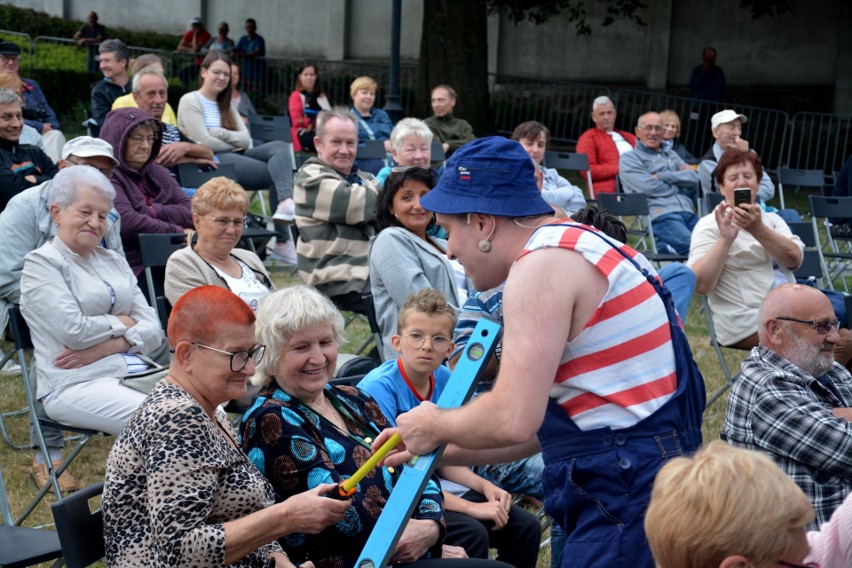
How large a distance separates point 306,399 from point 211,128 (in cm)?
592

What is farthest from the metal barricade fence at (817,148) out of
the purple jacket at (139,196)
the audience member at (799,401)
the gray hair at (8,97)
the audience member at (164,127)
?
the audience member at (799,401)

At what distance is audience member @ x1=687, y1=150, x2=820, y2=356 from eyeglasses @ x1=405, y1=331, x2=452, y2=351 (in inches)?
98.6

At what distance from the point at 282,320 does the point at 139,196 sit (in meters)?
3.38

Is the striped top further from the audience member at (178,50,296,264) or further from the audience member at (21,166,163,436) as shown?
the audience member at (178,50,296,264)

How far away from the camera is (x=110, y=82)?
9141 mm

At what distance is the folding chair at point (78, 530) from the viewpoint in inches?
107

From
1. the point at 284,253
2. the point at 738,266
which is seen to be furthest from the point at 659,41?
the point at 738,266

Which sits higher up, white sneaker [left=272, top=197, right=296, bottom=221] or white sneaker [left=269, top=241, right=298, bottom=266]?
white sneaker [left=272, top=197, right=296, bottom=221]

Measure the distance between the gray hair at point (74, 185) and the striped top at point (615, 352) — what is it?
302 centimetres

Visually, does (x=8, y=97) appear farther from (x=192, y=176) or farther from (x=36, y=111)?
(x=36, y=111)

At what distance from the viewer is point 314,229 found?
630 centimetres

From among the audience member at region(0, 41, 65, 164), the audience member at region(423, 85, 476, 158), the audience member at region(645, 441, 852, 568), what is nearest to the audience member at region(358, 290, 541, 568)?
the audience member at region(645, 441, 852, 568)

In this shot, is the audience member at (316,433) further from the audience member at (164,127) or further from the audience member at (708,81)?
the audience member at (708,81)

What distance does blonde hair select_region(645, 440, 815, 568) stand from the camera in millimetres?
1915
